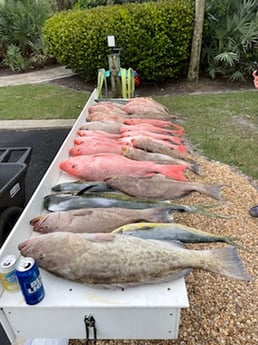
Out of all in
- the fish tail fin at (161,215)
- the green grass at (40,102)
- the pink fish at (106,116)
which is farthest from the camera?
the green grass at (40,102)

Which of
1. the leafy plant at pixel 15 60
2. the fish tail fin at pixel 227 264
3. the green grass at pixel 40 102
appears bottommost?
the green grass at pixel 40 102

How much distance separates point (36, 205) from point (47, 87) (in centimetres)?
707

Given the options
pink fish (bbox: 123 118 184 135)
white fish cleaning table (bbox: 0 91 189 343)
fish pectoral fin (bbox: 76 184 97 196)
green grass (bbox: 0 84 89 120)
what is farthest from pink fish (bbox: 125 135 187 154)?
green grass (bbox: 0 84 89 120)

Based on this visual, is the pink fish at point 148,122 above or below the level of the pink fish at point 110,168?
below

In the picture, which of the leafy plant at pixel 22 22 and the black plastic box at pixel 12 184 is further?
the leafy plant at pixel 22 22

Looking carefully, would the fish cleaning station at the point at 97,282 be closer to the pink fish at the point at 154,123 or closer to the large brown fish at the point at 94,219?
the large brown fish at the point at 94,219

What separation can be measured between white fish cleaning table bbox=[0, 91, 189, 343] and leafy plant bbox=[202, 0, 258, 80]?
6932 millimetres

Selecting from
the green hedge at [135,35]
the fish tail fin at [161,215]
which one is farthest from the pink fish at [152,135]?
the green hedge at [135,35]

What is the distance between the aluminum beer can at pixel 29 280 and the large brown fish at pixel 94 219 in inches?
16.2

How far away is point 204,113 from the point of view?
19.6ft

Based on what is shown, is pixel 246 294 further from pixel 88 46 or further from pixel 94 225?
pixel 88 46

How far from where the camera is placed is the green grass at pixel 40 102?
255 inches

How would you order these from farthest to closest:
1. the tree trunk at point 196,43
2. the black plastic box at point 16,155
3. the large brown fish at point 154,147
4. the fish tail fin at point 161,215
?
the tree trunk at point 196,43 → the black plastic box at point 16,155 → the large brown fish at point 154,147 → the fish tail fin at point 161,215

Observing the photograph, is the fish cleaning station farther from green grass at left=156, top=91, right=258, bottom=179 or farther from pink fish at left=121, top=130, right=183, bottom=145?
green grass at left=156, top=91, right=258, bottom=179
